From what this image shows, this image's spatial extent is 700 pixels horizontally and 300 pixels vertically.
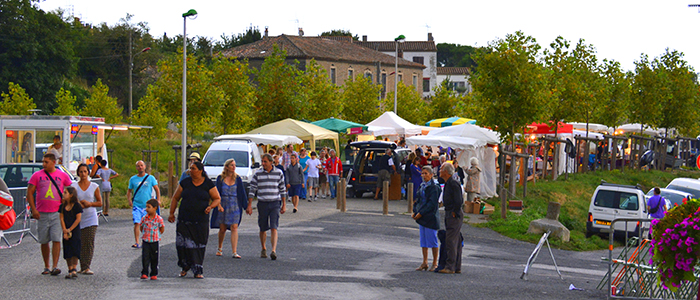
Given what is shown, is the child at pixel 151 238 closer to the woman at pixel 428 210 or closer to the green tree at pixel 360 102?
the woman at pixel 428 210

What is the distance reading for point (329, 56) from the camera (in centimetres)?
7162

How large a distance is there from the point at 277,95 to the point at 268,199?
25.4 meters

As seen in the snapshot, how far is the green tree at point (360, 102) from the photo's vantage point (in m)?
50.4

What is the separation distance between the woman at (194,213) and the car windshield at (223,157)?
12.9 metres

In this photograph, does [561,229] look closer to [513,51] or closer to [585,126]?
[513,51]

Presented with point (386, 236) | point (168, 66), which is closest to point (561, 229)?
point (386, 236)

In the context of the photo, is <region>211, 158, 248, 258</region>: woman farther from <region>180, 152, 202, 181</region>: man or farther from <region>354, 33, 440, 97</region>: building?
<region>354, 33, 440, 97</region>: building

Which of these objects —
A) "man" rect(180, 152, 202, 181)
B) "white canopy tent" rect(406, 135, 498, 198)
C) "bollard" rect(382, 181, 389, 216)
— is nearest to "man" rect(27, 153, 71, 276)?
"man" rect(180, 152, 202, 181)

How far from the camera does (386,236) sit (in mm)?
16469

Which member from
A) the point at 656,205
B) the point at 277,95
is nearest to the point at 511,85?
the point at 656,205

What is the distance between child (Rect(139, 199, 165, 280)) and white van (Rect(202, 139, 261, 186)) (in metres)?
12.4

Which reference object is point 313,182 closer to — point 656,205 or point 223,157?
point 223,157

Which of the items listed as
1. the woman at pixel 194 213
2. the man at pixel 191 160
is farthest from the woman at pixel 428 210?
the man at pixel 191 160

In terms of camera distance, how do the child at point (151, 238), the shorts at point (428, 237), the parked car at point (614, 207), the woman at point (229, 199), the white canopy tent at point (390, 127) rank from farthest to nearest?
the white canopy tent at point (390, 127) < the parked car at point (614, 207) < the woman at point (229, 199) < the shorts at point (428, 237) < the child at point (151, 238)
